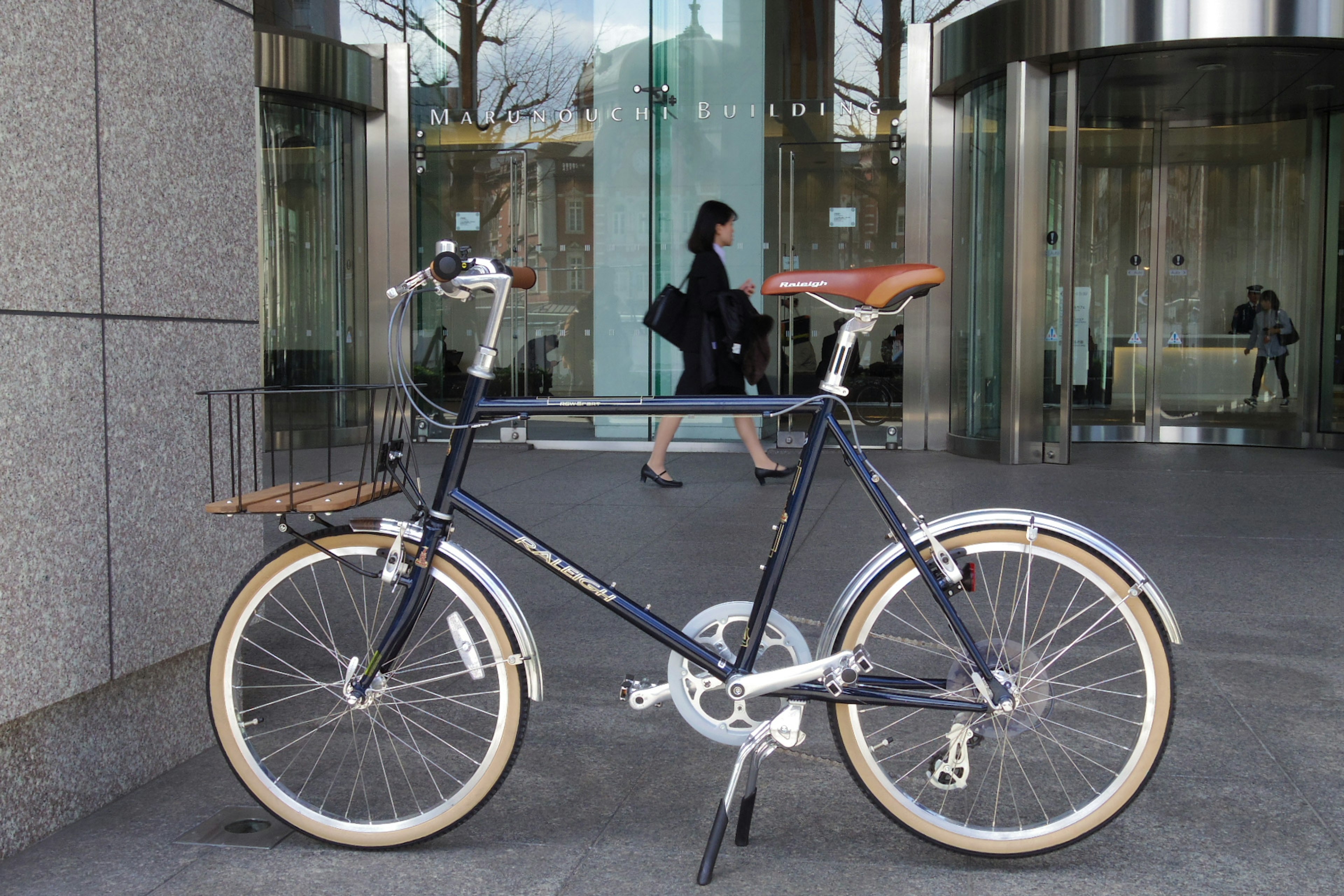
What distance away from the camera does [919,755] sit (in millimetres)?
3324

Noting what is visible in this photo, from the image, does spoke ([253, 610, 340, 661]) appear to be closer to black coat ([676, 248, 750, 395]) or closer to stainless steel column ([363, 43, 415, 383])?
black coat ([676, 248, 750, 395])

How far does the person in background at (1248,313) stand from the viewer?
1245 cm

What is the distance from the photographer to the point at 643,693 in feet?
9.13

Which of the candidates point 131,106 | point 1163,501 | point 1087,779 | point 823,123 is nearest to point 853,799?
point 1087,779

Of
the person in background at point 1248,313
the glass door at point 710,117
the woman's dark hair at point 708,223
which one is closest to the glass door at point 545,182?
the glass door at point 710,117

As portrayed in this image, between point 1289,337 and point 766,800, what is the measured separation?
10.9 metres

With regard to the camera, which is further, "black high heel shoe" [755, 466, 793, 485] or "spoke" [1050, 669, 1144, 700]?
"black high heel shoe" [755, 466, 793, 485]

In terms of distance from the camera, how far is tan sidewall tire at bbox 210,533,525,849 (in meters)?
2.73

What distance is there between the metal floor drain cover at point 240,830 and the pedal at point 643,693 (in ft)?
2.86

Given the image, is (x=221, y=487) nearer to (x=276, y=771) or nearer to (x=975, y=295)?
(x=276, y=771)

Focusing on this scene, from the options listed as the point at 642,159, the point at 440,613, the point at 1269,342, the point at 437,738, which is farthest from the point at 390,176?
the point at 440,613

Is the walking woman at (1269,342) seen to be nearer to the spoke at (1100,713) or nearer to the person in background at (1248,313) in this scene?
the person in background at (1248,313)

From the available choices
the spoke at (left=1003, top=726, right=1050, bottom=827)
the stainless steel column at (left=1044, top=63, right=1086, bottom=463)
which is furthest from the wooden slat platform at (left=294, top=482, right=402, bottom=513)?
the stainless steel column at (left=1044, top=63, right=1086, bottom=463)

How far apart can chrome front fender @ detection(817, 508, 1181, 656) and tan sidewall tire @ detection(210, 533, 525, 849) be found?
2.25ft
